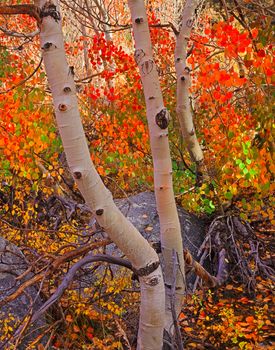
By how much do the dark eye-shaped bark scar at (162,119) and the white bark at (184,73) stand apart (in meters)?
2.96

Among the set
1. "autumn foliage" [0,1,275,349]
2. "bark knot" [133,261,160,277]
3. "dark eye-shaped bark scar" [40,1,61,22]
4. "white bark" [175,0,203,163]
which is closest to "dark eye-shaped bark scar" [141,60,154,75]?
"autumn foliage" [0,1,275,349]

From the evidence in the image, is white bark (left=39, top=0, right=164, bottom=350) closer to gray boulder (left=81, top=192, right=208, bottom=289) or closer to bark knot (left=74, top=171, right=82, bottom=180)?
bark knot (left=74, top=171, right=82, bottom=180)

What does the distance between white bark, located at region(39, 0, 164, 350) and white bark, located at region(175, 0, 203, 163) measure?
11.4 feet

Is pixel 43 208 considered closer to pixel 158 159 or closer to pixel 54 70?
pixel 158 159

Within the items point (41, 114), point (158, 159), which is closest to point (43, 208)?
point (41, 114)

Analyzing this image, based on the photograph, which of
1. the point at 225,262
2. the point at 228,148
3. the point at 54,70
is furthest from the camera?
the point at 225,262

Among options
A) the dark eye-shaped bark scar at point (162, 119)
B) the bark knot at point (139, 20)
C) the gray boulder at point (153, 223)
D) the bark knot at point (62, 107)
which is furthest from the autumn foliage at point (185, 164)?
the bark knot at point (139, 20)

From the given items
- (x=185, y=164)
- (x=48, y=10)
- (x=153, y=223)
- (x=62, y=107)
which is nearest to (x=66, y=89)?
(x=62, y=107)

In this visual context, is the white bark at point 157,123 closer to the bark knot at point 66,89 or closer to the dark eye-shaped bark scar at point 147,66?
the dark eye-shaped bark scar at point 147,66

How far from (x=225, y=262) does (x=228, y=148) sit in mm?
1680

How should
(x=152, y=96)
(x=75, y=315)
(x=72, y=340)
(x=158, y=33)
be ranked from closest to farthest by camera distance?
(x=152, y=96) → (x=72, y=340) → (x=75, y=315) → (x=158, y=33)

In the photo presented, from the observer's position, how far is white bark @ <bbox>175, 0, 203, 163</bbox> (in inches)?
239

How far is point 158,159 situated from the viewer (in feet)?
11.6

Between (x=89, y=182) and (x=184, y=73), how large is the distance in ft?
12.4
